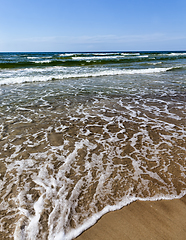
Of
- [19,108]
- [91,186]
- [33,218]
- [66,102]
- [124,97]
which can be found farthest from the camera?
[124,97]

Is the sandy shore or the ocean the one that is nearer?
the sandy shore

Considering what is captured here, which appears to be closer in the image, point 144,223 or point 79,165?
point 144,223

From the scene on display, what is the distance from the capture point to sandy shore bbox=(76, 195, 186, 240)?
2.10 m

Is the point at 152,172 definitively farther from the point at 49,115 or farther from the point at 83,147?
the point at 49,115

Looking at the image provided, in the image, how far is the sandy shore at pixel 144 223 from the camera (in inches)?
82.7

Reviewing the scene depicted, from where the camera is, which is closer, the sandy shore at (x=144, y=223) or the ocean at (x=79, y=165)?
the sandy shore at (x=144, y=223)

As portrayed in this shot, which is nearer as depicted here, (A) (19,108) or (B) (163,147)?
(B) (163,147)

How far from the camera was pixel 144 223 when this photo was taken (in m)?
2.25

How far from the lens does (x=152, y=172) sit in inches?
126

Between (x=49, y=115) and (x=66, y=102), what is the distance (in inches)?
71.0

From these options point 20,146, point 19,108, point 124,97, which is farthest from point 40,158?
point 124,97

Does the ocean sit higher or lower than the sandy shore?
lower

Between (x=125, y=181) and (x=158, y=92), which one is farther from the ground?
(x=125, y=181)

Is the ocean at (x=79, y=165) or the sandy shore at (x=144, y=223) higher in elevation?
the sandy shore at (x=144, y=223)
